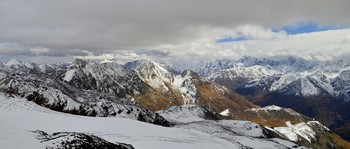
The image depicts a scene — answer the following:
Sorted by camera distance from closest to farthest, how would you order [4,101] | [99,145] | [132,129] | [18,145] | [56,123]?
[18,145] → [99,145] → [56,123] → [132,129] → [4,101]

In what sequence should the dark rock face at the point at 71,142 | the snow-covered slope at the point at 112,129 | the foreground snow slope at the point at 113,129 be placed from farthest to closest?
the foreground snow slope at the point at 113,129 → the snow-covered slope at the point at 112,129 → the dark rock face at the point at 71,142

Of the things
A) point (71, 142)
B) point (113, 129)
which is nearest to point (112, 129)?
point (113, 129)

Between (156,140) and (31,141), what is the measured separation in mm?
30823

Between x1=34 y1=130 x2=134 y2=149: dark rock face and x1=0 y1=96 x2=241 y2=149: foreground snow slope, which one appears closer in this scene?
x1=34 y1=130 x2=134 y2=149: dark rock face

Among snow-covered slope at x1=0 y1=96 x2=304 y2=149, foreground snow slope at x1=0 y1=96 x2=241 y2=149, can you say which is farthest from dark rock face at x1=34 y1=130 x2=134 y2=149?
foreground snow slope at x1=0 y1=96 x2=241 y2=149

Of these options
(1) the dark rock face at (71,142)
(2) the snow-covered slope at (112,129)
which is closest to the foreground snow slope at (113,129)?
(2) the snow-covered slope at (112,129)

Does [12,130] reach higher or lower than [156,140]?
higher

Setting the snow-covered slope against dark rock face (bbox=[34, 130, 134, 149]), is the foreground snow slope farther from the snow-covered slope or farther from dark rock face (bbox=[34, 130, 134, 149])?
dark rock face (bbox=[34, 130, 134, 149])

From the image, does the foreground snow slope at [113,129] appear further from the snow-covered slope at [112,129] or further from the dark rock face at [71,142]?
the dark rock face at [71,142]

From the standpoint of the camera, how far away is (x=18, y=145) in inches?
1764

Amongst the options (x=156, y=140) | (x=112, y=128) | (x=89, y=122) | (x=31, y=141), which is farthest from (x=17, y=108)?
(x=31, y=141)

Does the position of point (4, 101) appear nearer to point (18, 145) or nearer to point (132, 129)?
point (132, 129)

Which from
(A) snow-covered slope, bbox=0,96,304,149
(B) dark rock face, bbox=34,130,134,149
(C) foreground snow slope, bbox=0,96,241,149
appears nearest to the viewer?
(B) dark rock face, bbox=34,130,134,149

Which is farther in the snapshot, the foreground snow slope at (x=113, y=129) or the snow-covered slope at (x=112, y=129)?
the foreground snow slope at (x=113, y=129)
